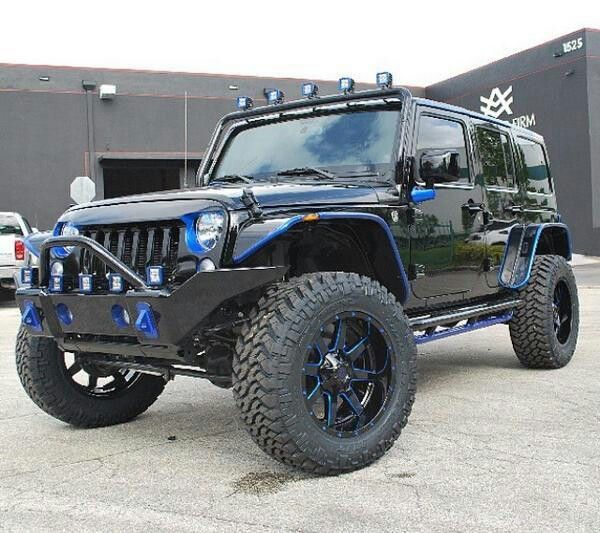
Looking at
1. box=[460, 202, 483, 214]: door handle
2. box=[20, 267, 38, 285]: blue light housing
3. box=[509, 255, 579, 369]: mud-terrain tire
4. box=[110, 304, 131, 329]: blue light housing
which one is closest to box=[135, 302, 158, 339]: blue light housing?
box=[110, 304, 131, 329]: blue light housing

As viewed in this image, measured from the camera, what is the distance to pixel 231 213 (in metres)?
3.51

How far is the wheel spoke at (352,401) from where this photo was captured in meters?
3.70

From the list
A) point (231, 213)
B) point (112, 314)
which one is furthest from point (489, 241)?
point (112, 314)

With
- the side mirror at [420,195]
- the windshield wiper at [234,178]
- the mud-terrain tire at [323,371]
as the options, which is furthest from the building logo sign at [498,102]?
the mud-terrain tire at [323,371]

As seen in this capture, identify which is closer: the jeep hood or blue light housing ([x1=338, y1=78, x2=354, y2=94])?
the jeep hood

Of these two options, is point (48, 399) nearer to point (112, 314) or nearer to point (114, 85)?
point (112, 314)

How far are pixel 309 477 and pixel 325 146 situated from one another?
7.30ft

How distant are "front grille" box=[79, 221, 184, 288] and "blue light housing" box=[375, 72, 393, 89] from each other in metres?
1.98

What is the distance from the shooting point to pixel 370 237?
427 centimetres

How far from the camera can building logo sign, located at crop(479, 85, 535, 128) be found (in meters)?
26.0

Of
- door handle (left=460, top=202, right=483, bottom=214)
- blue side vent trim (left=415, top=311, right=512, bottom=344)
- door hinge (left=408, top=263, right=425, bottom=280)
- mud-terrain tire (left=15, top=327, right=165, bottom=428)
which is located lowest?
mud-terrain tire (left=15, top=327, right=165, bottom=428)

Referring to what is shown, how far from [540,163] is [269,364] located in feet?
14.4

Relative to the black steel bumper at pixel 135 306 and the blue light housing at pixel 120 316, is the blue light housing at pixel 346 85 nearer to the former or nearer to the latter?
the black steel bumper at pixel 135 306

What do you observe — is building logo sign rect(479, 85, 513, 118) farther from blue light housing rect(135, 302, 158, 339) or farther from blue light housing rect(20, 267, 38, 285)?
blue light housing rect(135, 302, 158, 339)
